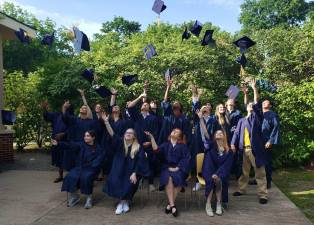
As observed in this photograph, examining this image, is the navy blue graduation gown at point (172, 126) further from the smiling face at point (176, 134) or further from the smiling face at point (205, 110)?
the smiling face at point (176, 134)

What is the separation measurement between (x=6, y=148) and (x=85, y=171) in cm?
491

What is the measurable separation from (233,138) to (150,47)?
11.5 feet

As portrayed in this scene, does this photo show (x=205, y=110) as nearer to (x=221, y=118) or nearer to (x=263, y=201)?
(x=221, y=118)

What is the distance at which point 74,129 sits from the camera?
8.20m

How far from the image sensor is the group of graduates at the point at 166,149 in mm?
6605

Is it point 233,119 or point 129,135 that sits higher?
point 233,119

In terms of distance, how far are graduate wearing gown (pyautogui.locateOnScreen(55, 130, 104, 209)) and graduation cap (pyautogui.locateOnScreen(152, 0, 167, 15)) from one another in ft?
12.0

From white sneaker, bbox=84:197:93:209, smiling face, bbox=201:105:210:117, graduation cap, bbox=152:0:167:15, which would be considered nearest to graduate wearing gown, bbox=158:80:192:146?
smiling face, bbox=201:105:210:117

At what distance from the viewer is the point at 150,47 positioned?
9914mm

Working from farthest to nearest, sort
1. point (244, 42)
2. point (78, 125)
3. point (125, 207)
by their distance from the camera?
point (244, 42), point (78, 125), point (125, 207)

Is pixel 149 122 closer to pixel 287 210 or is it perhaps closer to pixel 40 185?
pixel 40 185

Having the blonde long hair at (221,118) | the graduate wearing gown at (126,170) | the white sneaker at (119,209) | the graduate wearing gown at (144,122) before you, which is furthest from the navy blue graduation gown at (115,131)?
the blonde long hair at (221,118)

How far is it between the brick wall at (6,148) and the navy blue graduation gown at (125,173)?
5.18 metres

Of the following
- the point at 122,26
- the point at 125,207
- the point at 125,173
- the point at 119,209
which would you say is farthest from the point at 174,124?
the point at 122,26
